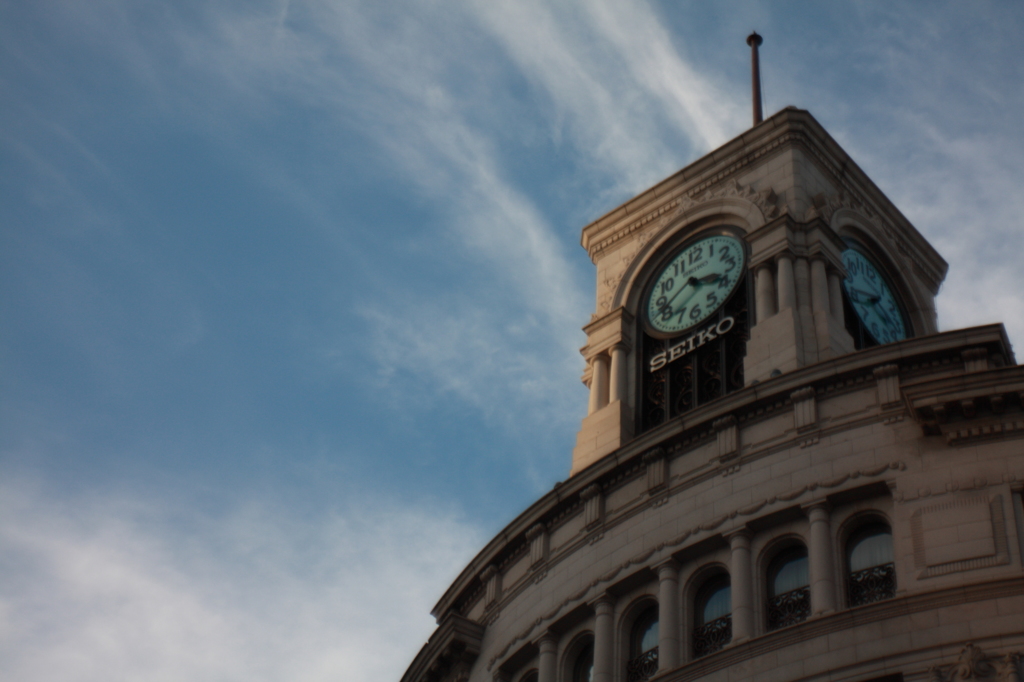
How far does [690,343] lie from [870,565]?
12623mm

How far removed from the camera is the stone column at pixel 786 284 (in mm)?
38594

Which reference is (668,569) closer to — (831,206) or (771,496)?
(771,496)

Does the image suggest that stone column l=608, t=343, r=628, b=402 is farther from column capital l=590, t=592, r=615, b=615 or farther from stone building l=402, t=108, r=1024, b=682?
column capital l=590, t=592, r=615, b=615

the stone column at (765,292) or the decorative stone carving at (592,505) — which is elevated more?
the stone column at (765,292)

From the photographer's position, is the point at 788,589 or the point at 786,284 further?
the point at 786,284

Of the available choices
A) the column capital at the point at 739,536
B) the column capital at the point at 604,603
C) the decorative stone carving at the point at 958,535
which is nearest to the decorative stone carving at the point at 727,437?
the column capital at the point at 739,536

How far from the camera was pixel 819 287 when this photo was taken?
129 ft

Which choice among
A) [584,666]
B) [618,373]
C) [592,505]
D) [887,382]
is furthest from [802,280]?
[584,666]

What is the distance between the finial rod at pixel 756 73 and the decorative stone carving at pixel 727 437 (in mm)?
18185

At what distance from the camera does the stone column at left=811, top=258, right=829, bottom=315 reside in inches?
1519

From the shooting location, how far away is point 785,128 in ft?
141

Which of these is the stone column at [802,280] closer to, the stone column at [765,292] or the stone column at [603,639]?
the stone column at [765,292]

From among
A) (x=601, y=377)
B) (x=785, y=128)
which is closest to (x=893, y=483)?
(x=601, y=377)

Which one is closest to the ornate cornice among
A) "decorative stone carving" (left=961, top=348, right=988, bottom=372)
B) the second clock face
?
"decorative stone carving" (left=961, top=348, right=988, bottom=372)
